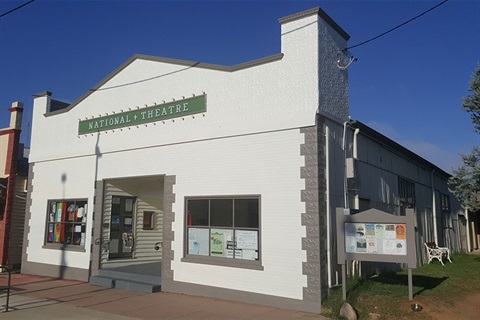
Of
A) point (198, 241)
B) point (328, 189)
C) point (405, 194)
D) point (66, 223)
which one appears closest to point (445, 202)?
point (405, 194)

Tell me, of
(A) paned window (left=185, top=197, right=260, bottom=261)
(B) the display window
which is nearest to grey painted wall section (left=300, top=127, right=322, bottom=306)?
(A) paned window (left=185, top=197, right=260, bottom=261)

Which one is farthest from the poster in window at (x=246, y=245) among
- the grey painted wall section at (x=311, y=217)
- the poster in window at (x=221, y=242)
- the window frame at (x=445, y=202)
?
the window frame at (x=445, y=202)

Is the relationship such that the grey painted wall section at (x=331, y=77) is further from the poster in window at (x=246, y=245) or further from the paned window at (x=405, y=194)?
the paned window at (x=405, y=194)

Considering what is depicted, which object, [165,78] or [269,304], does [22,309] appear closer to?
[269,304]

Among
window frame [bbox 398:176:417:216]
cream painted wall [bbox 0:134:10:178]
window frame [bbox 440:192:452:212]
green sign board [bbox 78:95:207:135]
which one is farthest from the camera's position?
window frame [bbox 440:192:452:212]

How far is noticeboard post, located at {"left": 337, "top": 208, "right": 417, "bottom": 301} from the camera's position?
8359 mm

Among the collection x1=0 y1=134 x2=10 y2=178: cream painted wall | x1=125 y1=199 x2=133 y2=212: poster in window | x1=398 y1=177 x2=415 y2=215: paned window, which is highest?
x1=0 y1=134 x2=10 y2=178: cream painted wall

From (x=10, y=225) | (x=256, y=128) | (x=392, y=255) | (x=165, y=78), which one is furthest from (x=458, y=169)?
(x=10, y=225)

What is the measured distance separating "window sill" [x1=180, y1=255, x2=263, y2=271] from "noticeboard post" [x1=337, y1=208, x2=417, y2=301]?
2.00 m

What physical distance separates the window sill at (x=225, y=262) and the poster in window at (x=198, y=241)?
5.5 inches

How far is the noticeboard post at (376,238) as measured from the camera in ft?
27.4

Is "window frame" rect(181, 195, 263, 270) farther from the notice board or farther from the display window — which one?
the display window

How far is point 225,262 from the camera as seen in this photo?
33.2 feet

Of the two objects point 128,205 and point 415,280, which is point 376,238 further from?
point 128,205
